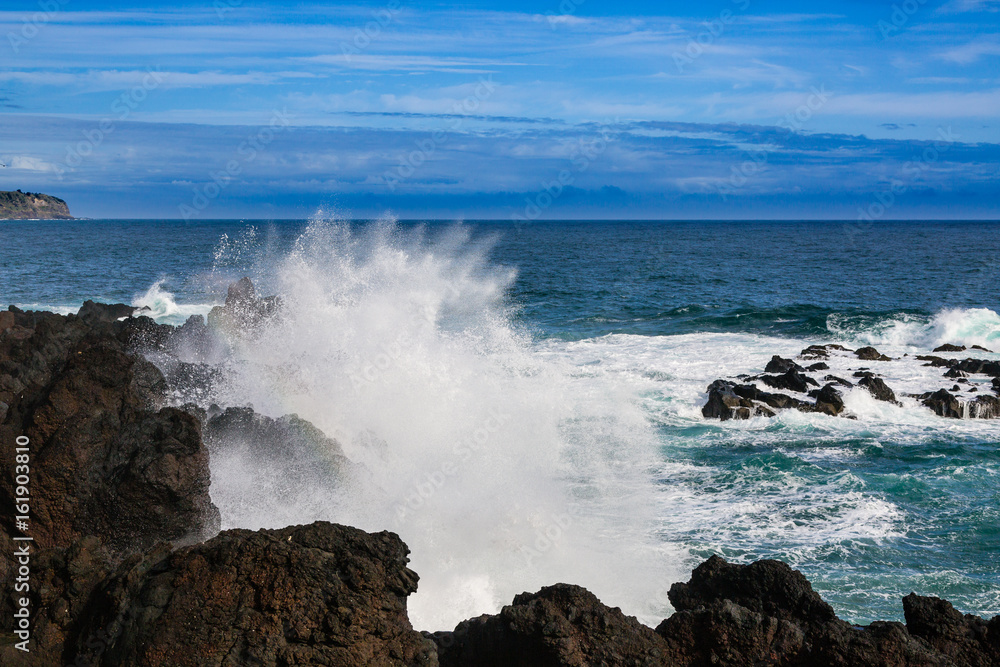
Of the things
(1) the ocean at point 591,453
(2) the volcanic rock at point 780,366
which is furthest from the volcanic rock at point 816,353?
(2) the volcanic rock at point 780,366

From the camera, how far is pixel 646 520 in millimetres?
10516

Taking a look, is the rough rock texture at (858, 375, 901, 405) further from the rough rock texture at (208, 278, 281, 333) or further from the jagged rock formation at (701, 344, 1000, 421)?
the rough rock texture at (208, 278, 281, 333)

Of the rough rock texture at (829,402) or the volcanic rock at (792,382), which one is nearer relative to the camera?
the rough rock texture at (829,402)

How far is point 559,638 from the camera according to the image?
523 cm

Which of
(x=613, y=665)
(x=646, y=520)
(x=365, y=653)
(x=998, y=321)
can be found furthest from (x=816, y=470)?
(x=998, y=321)

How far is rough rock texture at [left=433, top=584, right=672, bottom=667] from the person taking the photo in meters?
5.23

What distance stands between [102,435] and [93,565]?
1.85 metres

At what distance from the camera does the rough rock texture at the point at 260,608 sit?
15.0 ft

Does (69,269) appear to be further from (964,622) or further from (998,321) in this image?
(964,622)

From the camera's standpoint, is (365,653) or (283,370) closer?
(365,653)

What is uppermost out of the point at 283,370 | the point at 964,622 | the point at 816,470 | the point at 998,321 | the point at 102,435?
the point at 998,321

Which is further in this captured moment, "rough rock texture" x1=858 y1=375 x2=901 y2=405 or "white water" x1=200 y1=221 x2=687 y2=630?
"rough rock texture" x1=858 y1=375 x2=901 y2=405

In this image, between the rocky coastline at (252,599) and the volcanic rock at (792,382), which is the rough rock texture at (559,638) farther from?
the volcanic rock at (792,382)

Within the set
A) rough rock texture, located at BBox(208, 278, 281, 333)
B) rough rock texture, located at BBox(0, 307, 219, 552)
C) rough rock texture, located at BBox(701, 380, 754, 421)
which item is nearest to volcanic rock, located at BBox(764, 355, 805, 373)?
rough rock texture, located at BBox(701, 380, 754, 421)
